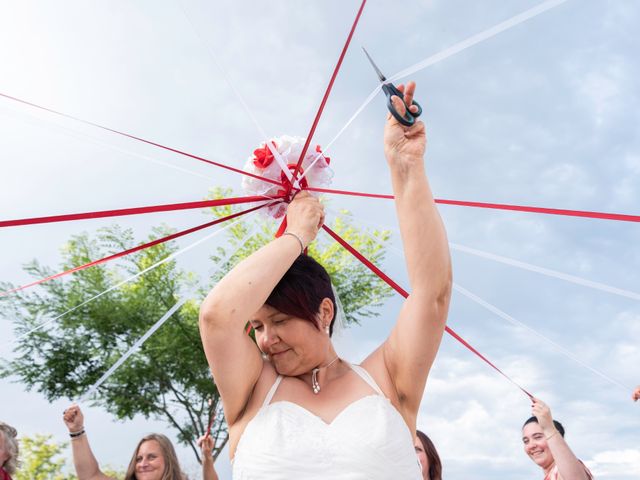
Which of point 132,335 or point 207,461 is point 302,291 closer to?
point 207,461

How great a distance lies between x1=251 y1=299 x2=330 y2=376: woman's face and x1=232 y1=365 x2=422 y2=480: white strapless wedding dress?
15 centimetres

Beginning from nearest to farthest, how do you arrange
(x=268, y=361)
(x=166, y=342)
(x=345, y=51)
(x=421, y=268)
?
(x=421, y=268) → (x=268, y=361) → (x=345, y=51) → (x=166, y=342)

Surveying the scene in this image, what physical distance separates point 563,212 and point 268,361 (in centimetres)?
139

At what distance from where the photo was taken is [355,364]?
7.45 ft

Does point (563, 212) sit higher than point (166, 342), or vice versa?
point (166, 342)

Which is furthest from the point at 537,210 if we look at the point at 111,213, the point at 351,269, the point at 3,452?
the point at 351,269

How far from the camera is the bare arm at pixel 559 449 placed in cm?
431

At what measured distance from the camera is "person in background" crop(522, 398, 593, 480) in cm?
435

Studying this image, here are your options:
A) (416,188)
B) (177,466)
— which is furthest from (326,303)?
(177,466)

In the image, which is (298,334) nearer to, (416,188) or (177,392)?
(416,188)

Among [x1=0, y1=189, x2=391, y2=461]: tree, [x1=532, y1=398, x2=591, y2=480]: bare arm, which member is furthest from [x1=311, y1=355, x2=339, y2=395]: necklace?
[x1=0, y1=189, x2=391, y2=461]: tree

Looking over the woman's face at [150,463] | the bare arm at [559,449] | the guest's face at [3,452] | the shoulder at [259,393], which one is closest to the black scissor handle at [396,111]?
the shoulder at [259,393]

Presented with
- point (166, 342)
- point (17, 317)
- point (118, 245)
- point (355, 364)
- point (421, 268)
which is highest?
point (118, 245)

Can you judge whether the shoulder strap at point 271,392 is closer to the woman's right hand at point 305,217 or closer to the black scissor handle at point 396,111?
the woman's right hand at point 305,217
